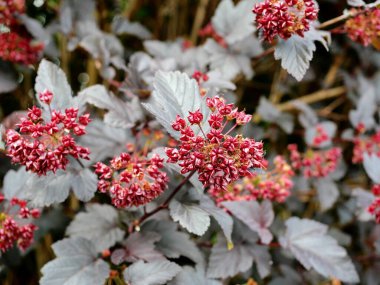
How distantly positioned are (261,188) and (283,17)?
0.63 m

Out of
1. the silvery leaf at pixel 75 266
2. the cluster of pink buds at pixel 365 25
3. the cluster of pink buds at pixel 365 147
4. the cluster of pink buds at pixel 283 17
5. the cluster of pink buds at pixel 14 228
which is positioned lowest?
the cluster of pink buds at pixel 365 147

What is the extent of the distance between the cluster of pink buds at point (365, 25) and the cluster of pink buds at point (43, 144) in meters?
0.89

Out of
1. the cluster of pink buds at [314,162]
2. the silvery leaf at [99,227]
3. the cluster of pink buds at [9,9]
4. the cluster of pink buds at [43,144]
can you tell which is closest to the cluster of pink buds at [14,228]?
the silvery leaf at [99,227]

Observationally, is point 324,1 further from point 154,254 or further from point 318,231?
point 154,254

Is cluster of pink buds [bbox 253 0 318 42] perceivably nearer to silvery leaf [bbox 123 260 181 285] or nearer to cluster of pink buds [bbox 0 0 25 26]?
silvery leaf [bbox 123 260 181 285]

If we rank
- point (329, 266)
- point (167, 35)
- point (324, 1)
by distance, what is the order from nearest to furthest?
point (329, 266), point (324, 1), point (167, 35)

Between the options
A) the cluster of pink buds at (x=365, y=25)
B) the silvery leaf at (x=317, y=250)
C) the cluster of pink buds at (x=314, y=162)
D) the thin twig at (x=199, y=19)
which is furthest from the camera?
the thin twig at (x=199, y=19)

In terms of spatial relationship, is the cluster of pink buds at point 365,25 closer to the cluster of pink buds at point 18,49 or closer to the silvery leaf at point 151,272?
the silvery leaf at point 151,272

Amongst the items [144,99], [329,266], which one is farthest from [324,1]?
[329,266]

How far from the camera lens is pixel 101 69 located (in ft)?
5.87

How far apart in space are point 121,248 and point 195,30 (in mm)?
1426

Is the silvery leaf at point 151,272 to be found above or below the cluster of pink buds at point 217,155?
below

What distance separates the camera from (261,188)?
1.60 meters

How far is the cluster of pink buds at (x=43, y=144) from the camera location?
1104 mm
